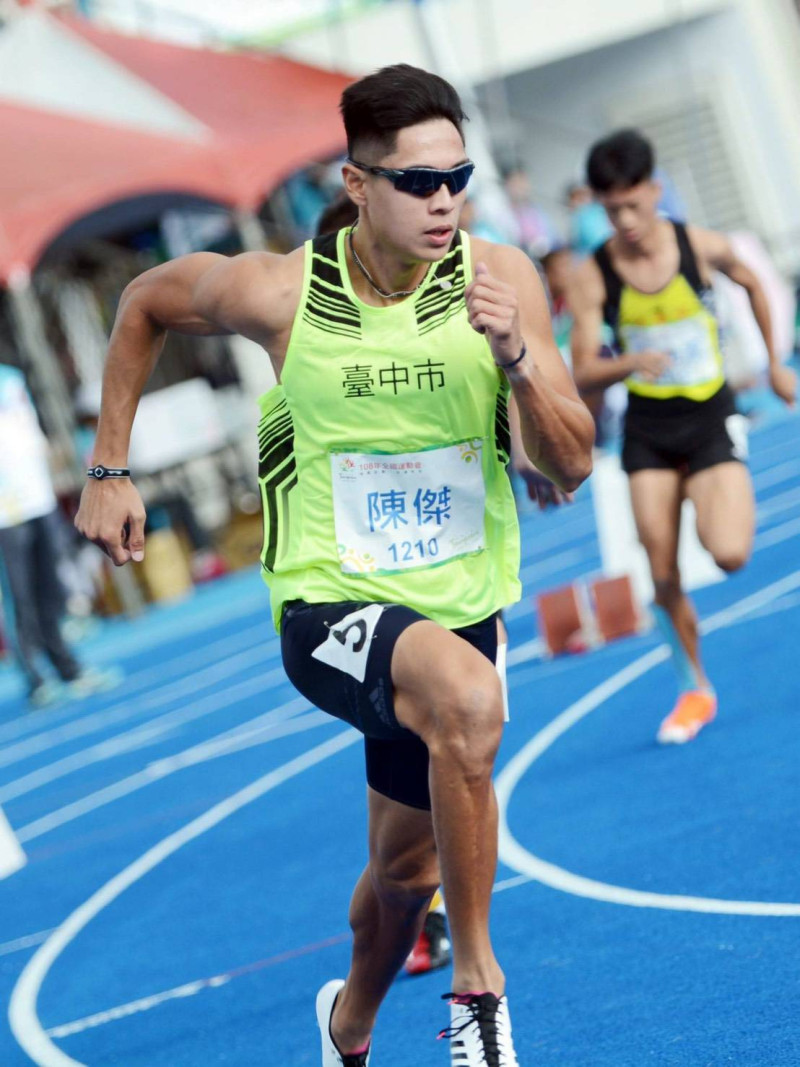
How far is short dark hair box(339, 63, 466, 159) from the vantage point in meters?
3.60

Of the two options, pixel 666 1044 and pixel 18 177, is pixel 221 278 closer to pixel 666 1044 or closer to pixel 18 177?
pixel 666 1044

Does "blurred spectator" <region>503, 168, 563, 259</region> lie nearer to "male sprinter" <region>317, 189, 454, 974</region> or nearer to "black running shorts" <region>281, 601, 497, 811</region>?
"male sprinter" <region>317, 189, 454, 974</region>

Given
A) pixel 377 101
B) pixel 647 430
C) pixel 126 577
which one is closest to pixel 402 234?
pixel 377 101

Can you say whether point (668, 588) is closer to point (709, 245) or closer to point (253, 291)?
point (709, 245)

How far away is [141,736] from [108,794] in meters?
1.79

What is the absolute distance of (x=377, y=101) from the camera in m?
3.62

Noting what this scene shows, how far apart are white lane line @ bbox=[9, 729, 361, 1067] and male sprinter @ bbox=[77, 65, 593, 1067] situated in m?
1.69

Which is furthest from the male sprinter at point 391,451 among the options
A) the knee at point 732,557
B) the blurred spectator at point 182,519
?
the blurred spectator at point 182,519

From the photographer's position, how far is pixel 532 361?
3465mm

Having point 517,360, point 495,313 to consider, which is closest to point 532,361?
point 517,360

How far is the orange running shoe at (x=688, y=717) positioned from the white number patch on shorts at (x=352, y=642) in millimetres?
3736

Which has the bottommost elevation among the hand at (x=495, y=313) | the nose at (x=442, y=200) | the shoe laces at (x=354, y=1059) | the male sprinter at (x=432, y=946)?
the male sprinter at (x=432, y=946)

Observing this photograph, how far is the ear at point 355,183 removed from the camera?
3725mm

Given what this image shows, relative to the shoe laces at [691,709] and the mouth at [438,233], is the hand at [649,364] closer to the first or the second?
the shoe laces at [691,709]
